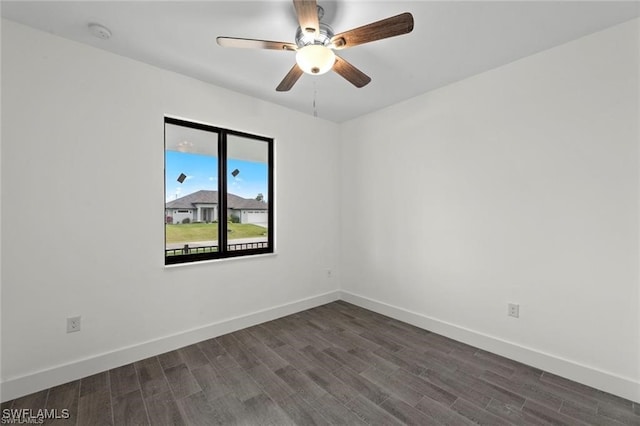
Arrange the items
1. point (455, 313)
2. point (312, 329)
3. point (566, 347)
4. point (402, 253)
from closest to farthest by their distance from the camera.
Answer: point (566, 347) → point (455, 313) → point (312, 329) → point (402, 253)

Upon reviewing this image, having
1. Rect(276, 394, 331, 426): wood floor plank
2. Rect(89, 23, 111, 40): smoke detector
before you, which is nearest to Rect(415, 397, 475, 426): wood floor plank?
Rect(276, 394, 331, 426): wood floor plank

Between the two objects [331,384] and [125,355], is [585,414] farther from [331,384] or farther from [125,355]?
[125,355]

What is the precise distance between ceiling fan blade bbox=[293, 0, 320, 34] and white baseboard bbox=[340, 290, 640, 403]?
291 centimetres

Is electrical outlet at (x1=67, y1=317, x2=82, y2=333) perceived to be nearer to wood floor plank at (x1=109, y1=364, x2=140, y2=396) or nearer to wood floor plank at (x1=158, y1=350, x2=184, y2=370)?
wood floor plank at (x1=109, y1=364, x2=140, y2=396)

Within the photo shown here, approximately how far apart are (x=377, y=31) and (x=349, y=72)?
439 millimetres

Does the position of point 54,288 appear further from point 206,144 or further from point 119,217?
point 206,144

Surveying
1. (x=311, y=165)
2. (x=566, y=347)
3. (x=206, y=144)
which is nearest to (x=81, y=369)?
(x=206, y=144)

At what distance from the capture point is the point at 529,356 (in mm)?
2330

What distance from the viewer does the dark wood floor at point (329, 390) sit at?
175 cm

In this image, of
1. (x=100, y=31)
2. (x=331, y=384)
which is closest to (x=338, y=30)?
(x=100, y=31)

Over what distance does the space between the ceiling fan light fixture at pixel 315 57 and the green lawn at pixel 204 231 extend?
197cm

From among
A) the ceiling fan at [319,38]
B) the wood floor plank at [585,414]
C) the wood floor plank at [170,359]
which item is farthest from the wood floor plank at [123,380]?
the wood floor plank at [585,414]

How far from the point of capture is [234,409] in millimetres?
1827

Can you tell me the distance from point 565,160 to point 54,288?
404 cm
